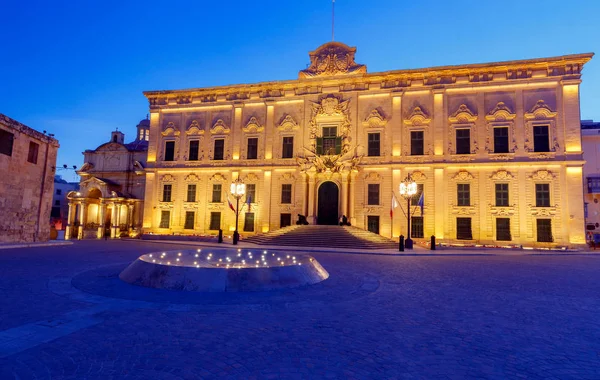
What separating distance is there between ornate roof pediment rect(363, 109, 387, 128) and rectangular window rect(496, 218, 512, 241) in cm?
1101

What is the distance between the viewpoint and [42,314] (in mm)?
5156

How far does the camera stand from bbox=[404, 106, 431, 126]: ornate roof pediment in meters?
25.4

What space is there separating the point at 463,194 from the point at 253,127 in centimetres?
1784

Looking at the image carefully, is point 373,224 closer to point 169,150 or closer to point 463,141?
point 463,141

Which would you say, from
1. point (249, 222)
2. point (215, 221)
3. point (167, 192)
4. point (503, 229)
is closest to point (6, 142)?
point (167, 192)

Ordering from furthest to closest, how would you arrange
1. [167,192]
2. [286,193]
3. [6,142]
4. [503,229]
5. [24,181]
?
1. [167,192]
2. [286,193]
3. [503,229]
4. [24,181]
5. [6,142]

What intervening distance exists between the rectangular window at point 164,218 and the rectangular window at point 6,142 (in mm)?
14061

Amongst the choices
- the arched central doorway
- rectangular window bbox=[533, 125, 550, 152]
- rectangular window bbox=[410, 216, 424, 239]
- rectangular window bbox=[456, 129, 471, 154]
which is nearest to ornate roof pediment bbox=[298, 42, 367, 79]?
rectangular window bbox=[456, 129, 471, 154]

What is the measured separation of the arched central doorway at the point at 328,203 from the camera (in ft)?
87.6

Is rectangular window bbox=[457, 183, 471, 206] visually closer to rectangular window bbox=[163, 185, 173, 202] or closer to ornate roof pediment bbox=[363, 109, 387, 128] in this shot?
ornate roof pediment bbox=[363, 109, 387, 128]

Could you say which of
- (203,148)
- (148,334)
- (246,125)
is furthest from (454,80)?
(148,334)

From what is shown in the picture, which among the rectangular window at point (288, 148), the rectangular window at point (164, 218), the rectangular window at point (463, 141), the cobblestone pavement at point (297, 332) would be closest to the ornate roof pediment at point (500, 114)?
the rectangular window at point (463, 141)

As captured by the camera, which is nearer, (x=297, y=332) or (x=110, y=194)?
(x=297, y=332)

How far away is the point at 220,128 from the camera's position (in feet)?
97.8
